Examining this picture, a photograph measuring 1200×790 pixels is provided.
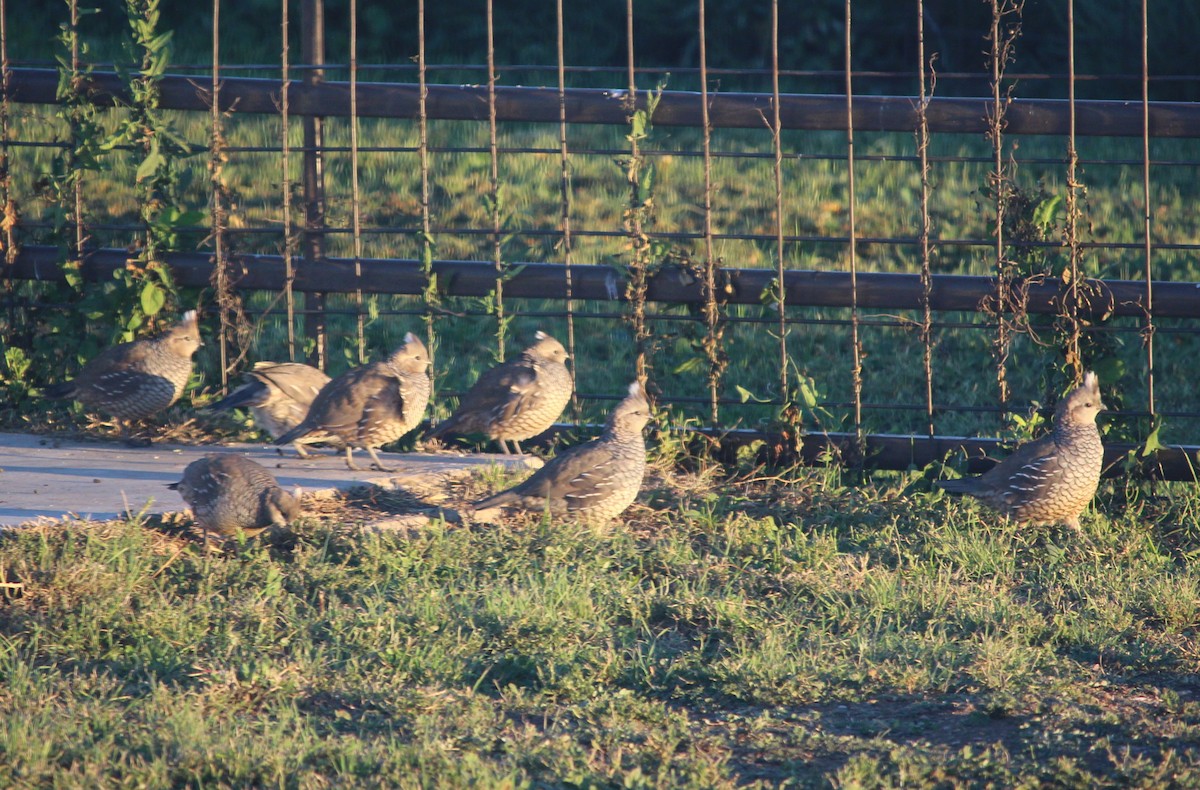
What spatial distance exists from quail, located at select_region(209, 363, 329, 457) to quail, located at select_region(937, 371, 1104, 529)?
3563mm

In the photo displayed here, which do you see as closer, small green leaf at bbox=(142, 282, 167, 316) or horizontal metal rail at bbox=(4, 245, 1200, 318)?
horizontal metal rail at bbox=(4, 245, 1200, 318)

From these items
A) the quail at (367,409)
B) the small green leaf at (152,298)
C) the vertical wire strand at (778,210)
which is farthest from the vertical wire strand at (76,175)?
the vertical wire strand at (778,210)

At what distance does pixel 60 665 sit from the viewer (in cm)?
510

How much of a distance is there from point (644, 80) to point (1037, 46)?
15.3ft

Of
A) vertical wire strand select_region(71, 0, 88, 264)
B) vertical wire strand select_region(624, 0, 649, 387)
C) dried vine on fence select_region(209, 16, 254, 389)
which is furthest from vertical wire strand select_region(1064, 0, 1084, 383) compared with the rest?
vertical wire strand select_region(71, 0, 88, 264)

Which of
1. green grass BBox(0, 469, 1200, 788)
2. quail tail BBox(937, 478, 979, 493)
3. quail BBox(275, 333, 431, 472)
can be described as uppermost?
quail BBox(275, 333, 431, 472)

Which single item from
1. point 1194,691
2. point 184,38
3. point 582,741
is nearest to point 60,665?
point 582,741

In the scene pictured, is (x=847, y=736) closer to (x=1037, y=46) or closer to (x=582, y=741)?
(x=582, y=741)

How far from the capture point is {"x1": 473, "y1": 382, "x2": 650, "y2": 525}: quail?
21.5 ft

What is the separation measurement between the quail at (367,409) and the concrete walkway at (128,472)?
188 millimetres

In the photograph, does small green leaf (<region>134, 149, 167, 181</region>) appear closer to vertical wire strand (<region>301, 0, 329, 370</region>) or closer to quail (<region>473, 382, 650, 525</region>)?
vertical wire strand (<region>301, 0, 329, 370</region>)

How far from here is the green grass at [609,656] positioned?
439 cm

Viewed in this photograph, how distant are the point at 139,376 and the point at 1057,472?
15.8ft

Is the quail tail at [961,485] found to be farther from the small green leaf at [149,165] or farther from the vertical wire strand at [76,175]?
the vertical wire strand at [76,175]
